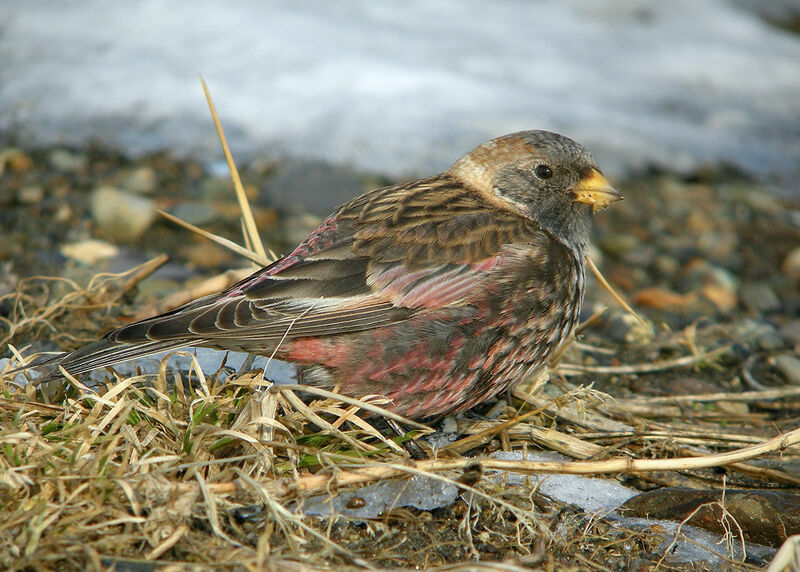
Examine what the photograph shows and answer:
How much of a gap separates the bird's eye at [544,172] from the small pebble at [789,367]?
178 cm

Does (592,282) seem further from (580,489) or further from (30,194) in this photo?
(30,194)

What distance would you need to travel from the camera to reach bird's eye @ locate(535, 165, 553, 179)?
11.8 ft

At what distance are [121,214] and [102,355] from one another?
9.25ft

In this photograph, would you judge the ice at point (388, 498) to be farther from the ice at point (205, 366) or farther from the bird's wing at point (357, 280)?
the ice at point (205, 366)

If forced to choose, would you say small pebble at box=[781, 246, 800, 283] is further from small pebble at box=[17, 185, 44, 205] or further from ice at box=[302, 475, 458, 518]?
small pebble at box=[17, 185, 44, 205]

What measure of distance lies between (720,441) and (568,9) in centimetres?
818

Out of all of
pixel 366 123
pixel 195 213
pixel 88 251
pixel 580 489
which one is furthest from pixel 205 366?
pixel 366 123

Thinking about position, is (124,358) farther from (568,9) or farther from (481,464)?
(568,9)

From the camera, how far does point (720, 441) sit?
11.3 ft

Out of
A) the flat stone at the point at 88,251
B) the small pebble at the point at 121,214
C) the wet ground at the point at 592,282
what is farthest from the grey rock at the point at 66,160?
the flat stone at the point at 88,251

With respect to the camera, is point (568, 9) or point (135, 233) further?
point (568, 9)

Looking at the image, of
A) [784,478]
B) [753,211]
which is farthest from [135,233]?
[753,211]

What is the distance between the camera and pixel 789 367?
171 inches

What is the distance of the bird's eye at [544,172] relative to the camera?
11.8ft
